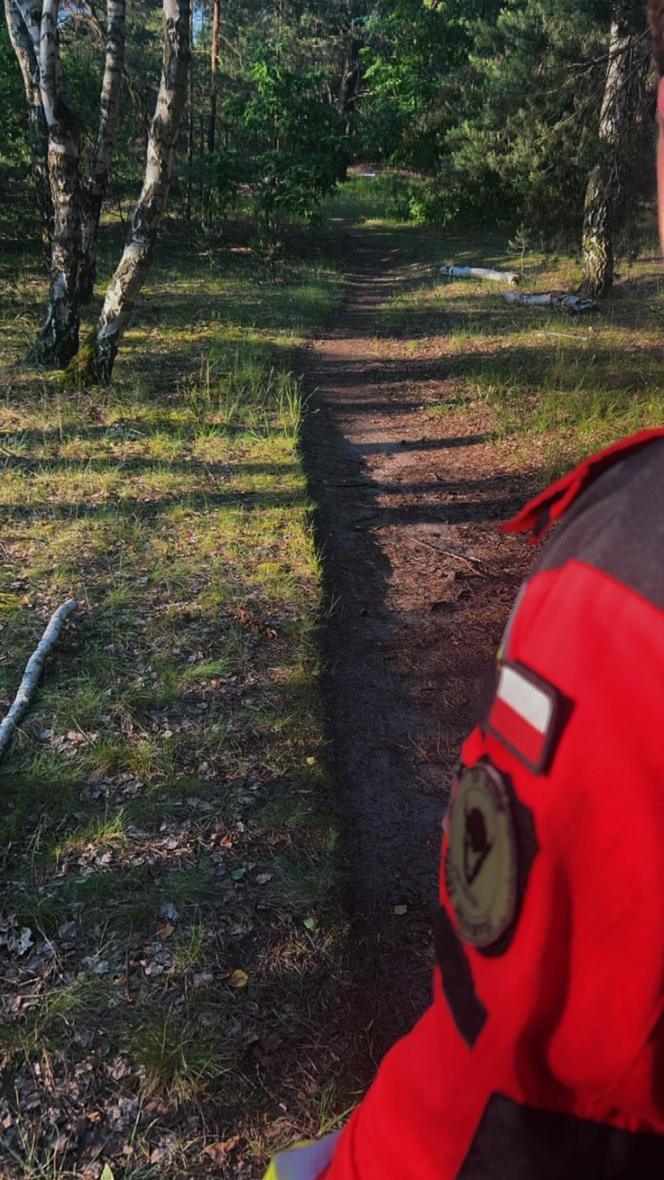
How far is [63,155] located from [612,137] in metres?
7.49

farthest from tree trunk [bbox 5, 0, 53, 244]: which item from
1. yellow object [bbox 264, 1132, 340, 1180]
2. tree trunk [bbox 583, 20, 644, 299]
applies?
yellow object [bbox 264, 1132, 340, 1180]

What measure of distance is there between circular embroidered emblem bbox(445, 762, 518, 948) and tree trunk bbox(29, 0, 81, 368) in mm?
9602

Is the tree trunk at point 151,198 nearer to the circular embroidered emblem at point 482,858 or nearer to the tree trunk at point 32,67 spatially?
the tree trunk at point 32,67

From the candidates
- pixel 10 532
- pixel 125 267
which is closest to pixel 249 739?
pixel 10 532

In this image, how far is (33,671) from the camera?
4.10 m

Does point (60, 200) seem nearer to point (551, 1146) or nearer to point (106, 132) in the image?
point (106, 132)

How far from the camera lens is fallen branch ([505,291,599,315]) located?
13586 mm

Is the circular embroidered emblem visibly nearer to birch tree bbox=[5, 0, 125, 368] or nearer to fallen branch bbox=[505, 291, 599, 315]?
birch tree bbox=[5, 0, 125, 368]

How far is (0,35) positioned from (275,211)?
21.5 ft

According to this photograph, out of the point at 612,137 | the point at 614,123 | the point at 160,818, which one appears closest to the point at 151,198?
the point at 612,137

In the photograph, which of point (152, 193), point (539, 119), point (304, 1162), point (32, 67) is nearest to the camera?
point (304, 1162)

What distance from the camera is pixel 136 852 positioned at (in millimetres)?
3211

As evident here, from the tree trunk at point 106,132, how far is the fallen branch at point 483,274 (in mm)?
9063

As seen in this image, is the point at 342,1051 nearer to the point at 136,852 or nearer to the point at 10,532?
the point at 136,852
